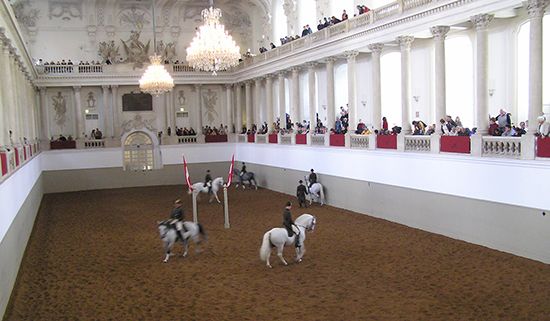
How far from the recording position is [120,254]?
1691cm

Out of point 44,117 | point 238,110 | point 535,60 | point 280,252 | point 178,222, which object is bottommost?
point 280,252

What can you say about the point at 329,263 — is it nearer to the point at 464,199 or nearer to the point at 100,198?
the point at 464,199

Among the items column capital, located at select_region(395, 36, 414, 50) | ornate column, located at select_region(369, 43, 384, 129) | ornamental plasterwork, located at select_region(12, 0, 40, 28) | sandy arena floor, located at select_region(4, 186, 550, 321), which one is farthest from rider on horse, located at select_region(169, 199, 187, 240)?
ornamental plasterwork, located at select_region(12, 0, 40, 28)

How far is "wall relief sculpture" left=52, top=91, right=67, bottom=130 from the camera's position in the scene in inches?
1526

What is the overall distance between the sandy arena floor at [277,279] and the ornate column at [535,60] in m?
4.40

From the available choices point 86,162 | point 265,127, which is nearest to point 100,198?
point 86,162

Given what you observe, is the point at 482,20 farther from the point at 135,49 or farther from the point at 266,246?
the point at 135,49

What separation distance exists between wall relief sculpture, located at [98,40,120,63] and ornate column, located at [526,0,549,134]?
104 ft

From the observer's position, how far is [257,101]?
3781 centimetres

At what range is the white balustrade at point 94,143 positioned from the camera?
123 feet

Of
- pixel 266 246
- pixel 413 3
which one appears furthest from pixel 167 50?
pixel 266 246

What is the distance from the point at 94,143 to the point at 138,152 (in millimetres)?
3240

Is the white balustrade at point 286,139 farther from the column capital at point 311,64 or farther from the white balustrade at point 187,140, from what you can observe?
the white balustrade at point 187,140

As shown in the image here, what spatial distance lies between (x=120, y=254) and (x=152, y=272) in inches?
110
